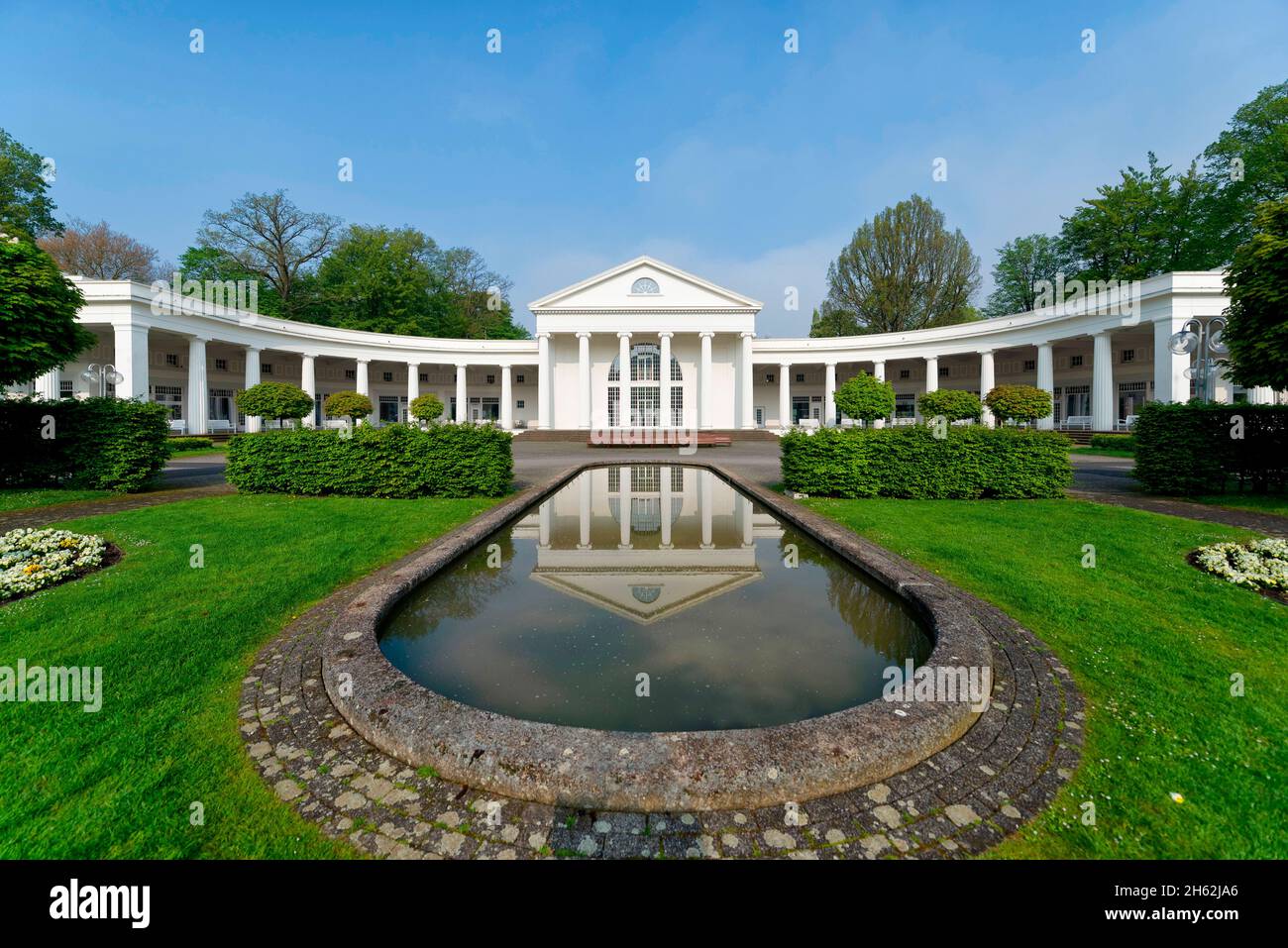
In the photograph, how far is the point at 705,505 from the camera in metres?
10.4

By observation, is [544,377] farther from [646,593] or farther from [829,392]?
[646,593]

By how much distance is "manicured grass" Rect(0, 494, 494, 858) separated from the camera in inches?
78.8

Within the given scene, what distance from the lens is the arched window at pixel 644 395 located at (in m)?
37.6

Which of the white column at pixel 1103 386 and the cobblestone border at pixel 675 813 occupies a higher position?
the white column at pixel 1103 386

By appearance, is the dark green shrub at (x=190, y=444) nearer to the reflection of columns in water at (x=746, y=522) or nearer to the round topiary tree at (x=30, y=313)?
the round topiary tree at (x=30, y=313)

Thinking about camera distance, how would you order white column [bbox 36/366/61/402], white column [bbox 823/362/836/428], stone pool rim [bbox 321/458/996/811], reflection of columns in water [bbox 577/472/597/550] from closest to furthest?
stone pool rim [bbox 321/458/996/811] → reflection of columns in water [bbox 577/472/597/550] → white column [bbox 36/366/61/402] → white column [bbox 823/362/836/428]

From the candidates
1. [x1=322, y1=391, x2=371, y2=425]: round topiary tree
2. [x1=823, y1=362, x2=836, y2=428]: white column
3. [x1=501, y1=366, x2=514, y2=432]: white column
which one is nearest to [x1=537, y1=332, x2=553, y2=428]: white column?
[x1=501, y1=366, x2=514, y2=432]: white column

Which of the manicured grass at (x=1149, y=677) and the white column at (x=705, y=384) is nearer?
the manicured grass at (x=1149, y=677)

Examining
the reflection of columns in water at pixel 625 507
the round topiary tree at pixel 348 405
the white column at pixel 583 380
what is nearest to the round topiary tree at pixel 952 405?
the reflection of columns in water at pixel 625 507

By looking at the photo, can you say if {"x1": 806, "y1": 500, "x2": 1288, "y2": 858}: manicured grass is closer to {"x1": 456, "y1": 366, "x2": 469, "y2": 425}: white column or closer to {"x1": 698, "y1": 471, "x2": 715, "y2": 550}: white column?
{"x1": 698, "y1": 471, "x2": 715, "y2": 550}: white column

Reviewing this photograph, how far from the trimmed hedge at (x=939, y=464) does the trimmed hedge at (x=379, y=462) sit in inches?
269

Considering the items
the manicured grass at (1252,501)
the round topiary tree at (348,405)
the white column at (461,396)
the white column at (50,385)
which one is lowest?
the manicured grass at (1252,501)

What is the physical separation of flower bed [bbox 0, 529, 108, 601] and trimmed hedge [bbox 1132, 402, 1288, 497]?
58.4ft

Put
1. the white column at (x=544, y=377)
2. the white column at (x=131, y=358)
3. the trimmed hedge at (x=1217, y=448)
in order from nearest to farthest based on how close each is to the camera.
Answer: the trimmed hedge at (x=1217, y=448) < the white column at (x=131, y=358) < the white column at (x=544, y=377)
